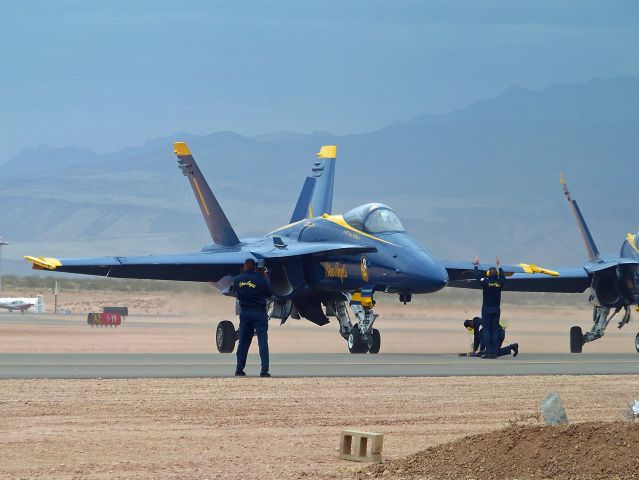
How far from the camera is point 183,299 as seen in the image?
3769 centimetres

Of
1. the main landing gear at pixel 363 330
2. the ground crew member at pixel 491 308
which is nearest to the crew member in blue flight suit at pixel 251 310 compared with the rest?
the ground crew member at pixel 491 308

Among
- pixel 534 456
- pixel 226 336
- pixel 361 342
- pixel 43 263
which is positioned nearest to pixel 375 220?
pixel 361 342

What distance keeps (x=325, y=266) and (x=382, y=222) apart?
155 cm

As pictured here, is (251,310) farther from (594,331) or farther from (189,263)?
(594,331)

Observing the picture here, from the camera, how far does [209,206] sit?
3294 cm

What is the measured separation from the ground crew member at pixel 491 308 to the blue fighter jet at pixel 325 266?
1.14 metres

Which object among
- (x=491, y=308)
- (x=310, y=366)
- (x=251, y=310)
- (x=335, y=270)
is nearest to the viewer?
(x=251, y=310)

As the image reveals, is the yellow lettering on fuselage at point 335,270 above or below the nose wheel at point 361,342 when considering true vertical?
above

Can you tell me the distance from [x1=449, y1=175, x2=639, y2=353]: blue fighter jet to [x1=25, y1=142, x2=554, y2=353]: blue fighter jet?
2504 mm

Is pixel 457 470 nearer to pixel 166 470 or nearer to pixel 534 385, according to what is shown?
pixel 166 470

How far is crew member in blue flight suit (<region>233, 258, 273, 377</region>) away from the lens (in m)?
19.6

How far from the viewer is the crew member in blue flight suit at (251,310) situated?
19594 millimetres

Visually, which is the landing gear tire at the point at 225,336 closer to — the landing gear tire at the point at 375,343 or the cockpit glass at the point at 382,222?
the landing gear tire at the point at 375,343

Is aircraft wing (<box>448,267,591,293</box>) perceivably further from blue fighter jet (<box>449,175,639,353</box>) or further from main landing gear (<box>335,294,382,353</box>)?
main landing gear (<box>335,294,382,353</box>)
